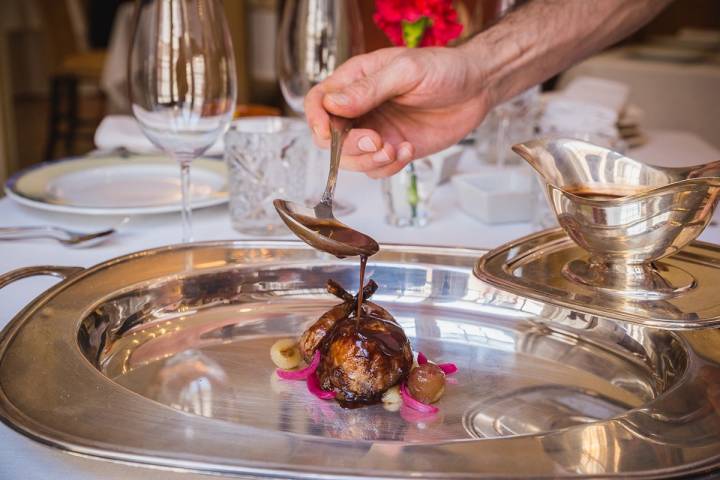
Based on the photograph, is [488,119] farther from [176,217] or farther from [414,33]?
[176,217]

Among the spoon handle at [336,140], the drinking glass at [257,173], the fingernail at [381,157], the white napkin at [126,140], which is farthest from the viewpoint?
the white napkin at [126,140]

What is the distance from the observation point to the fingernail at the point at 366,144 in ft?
2.72

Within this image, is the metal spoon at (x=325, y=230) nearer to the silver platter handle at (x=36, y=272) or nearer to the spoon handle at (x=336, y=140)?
the spoon handle at (x=336, y=140)

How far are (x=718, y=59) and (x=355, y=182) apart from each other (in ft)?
7.35

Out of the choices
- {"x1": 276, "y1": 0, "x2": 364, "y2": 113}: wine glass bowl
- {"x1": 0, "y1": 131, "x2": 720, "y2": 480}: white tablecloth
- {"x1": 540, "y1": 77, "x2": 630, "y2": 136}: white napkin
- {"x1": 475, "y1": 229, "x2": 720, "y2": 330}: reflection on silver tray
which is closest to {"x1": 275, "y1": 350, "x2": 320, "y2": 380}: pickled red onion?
{"x1": 475, "y1": 229, "x2": 720, "y2": 330}: reflection on silver tray

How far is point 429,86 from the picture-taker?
0.91 metres

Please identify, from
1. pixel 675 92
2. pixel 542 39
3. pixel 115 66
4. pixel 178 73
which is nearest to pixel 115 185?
pixel 178 73

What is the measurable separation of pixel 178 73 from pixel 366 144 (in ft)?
0.65

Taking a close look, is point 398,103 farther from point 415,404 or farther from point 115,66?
point 115,66

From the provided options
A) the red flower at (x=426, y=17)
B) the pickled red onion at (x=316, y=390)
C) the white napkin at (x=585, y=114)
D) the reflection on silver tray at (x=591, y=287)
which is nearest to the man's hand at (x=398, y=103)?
the red flower at (x=426, y=17)

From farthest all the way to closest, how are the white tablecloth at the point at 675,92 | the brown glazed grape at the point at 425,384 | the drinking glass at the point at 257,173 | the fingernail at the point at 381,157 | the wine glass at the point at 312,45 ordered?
the white tablecloth at the point at 675,92 < the wine glass at the point at 312,45 < the drinking glass at the point at 257,173 < the fingernail at the point at 381,157 < the brown glazed grape at the point at 425,384

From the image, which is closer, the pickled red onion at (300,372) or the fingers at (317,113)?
the pickled red onion at (300,372)

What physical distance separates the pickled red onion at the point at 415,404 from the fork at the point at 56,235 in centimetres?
46

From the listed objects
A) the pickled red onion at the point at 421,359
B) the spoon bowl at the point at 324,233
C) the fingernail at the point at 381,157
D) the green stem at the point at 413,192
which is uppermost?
the fingernail at the point at 381,157
